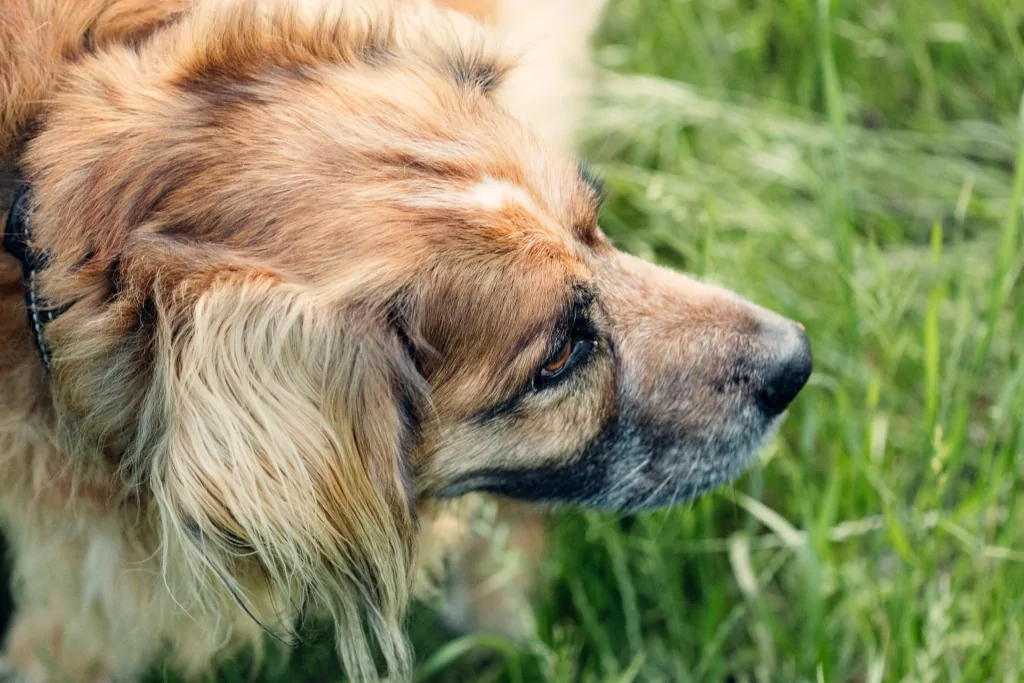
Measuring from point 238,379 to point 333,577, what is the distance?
390 mm

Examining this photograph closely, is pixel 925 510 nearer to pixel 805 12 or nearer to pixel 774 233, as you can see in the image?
pixel 774 233

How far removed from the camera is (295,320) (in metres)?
1.57

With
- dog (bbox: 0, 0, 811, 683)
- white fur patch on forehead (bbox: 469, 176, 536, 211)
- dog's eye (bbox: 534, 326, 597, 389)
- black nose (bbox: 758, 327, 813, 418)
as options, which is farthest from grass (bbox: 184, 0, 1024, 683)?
white fur patch on forehead (bbox: 469, 176, 536, 211)

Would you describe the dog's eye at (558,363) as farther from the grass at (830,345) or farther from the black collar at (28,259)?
the black collar at (28,259)

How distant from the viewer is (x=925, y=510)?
85.7 inches

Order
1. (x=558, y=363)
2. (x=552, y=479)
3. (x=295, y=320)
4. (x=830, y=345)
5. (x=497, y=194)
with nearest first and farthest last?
1. (x=295, y=320)
2. (x=497, y=194)
3. (x=558, y=363)
4. (x=552, y=479)
5. (x=830, y=345)

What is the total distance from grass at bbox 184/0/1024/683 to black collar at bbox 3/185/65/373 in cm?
98

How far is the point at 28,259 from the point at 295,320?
1.53 feet

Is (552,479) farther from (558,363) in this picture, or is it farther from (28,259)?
(28,259)

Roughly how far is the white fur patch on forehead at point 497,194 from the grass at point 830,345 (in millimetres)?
898

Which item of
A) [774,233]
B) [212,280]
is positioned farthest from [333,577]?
[774,233]

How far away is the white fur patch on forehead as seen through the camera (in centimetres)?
166

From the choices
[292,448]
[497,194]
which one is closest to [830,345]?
[497,194]

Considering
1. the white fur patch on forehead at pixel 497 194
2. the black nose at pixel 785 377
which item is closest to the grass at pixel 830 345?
the black nose at pixel 785 377
